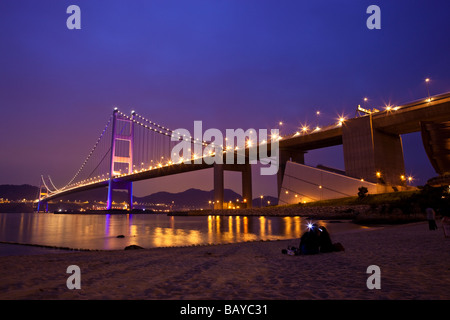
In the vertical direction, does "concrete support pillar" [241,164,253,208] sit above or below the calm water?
above

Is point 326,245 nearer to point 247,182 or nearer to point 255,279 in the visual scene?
point 255,279

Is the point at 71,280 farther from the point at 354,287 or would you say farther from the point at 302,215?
the point at 302,215

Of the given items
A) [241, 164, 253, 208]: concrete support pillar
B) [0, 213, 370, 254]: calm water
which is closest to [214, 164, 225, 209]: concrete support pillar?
[241, 164, 253, 208]: concrete support pillar

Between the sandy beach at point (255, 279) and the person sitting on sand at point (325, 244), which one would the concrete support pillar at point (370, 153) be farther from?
the sandy beach at point (255, 279)

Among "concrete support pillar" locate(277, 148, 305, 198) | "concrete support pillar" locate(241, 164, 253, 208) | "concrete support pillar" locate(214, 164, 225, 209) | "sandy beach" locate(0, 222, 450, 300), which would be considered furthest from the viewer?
"concrete support pillar" locate(241, 164, 253, 208)

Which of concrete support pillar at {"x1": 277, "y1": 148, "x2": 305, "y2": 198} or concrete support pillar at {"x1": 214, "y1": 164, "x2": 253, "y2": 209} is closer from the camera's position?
concrete support pillar at {"x1": 277, "y1": 148, "x2": 305, "y2": 198}

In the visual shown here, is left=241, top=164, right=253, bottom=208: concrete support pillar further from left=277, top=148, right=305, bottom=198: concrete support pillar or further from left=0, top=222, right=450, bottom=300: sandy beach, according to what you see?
left=0, top=222, right=450, bottom=300: sandy beach

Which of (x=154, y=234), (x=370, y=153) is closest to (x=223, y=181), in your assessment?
(x=370, y=153)

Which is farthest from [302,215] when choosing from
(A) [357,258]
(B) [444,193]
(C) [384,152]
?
(A) [357,258]
